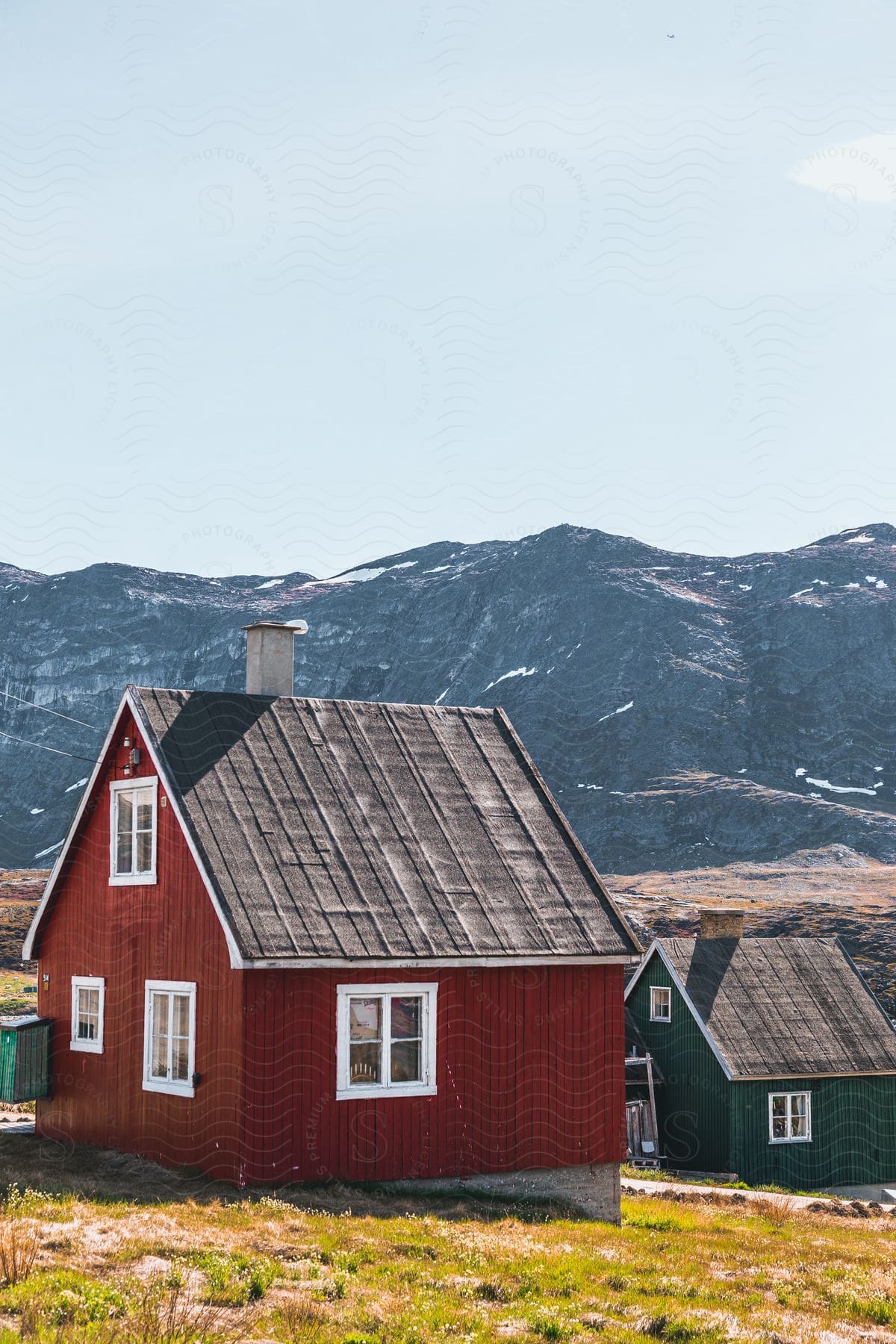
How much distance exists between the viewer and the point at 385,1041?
66.2ft

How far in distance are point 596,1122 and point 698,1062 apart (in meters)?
17.3

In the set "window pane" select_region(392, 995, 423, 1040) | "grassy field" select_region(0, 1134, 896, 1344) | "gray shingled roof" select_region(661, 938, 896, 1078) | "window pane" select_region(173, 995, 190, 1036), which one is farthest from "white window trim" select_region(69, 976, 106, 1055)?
"gray shingled roof" select_region(661, 938, 896, 1078)

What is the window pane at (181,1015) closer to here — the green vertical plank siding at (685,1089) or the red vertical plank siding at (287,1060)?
the red vertical plank siding at (287,1060)

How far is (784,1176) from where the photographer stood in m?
37.9

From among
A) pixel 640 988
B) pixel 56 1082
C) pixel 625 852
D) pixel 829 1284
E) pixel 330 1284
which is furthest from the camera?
pixel 625 852

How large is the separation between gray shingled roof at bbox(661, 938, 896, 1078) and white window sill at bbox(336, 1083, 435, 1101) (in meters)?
18.7

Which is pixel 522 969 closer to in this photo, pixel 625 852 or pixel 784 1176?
pixel 784 1176

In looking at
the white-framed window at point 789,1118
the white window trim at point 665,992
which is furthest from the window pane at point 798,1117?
the white window trim at point 665,992

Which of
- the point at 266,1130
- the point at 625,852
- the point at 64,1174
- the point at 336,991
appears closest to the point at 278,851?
the point at 336,991

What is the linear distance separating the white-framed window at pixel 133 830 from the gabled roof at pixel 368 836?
3.41ft

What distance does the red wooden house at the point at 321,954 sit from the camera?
19.4 m

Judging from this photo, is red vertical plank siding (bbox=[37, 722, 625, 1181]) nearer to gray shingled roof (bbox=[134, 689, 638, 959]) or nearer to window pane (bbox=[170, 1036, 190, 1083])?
window pane (bbox=[170, 1036, 190, 1083])

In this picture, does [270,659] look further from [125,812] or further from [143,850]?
[143,850]

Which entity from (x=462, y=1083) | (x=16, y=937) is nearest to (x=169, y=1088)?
(x=462, y=1083)
